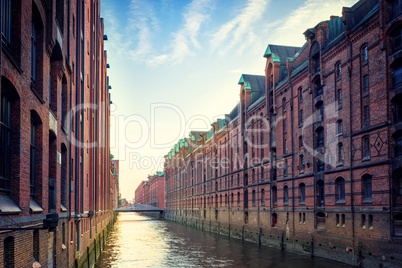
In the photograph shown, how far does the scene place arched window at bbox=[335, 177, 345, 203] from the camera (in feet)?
86.6

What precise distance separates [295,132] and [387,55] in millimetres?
12226

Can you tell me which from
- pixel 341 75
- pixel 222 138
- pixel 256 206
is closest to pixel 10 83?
pixel 341 75

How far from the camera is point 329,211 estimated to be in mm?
27359

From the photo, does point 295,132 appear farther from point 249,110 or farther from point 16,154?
point 16,154

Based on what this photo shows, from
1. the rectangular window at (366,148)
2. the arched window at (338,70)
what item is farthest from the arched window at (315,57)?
the rectangular window at (366,148)

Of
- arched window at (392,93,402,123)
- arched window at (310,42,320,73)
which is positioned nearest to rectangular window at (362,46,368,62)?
arched window at (392,93,402,123)

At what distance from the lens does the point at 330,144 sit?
27844 mm

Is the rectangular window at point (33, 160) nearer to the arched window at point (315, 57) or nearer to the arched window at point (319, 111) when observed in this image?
the arched window at point (319, 111)

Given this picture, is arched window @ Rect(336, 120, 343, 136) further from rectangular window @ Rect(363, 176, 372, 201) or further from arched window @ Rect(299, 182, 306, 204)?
arched window @ Rect(299, 182, 306, 204)

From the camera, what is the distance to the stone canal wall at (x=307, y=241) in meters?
21.7

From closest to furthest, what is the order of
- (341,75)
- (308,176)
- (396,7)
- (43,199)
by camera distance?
(43,199) → (396,7) → (341,75) → (308,176)

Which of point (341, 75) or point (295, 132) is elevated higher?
point (341, 75)

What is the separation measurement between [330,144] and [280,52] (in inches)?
591

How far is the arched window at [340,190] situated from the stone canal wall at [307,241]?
238cm
